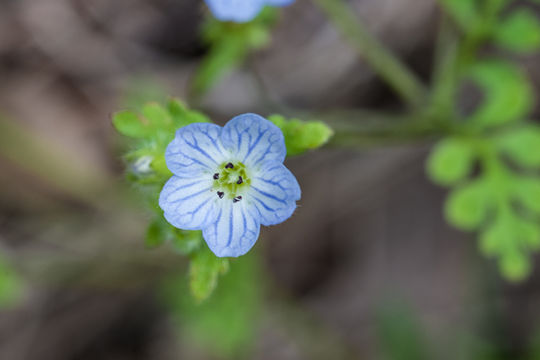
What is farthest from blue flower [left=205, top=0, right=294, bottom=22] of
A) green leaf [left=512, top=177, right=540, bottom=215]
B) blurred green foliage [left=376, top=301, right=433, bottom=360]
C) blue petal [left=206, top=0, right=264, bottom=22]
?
blurred green foliage [left=376, top=301, right=433, bottom=360]

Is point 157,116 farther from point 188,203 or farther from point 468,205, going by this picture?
point 468,205

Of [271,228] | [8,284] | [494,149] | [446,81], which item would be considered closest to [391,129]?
[446,81]

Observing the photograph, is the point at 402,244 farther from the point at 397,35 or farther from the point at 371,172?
the point at 397,35

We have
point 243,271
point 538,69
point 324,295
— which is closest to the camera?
point 243,271

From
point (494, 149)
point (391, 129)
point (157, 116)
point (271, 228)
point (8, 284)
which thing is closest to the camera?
point (157, 116)

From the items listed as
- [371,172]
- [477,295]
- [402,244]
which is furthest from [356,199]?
[477,295]

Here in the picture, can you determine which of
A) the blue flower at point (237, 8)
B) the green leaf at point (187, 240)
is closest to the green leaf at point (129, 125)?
the green leaf at point (187, 240)

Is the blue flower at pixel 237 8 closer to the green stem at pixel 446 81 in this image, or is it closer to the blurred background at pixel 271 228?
the green stem at pixel 446 81

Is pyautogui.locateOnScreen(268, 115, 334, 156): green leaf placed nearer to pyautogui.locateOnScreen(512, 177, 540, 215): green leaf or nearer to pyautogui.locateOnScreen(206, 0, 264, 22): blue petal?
pyautogui.locateOnScreen(206, 0, 264, 22): blue petal
